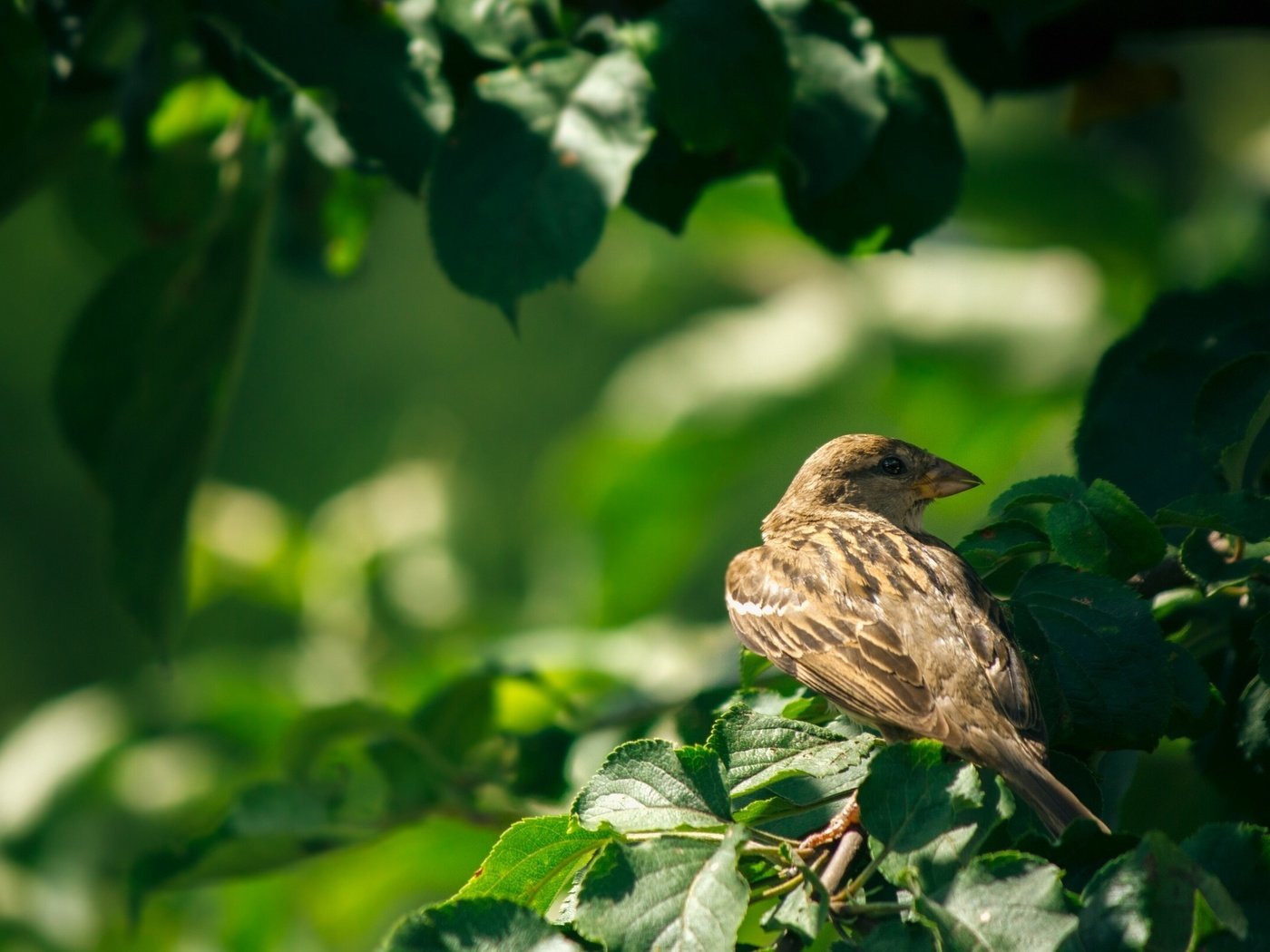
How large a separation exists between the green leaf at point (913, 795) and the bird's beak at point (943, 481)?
1.69 metres

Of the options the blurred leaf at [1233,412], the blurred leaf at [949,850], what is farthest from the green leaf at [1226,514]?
the blurred leaf at [949,850]

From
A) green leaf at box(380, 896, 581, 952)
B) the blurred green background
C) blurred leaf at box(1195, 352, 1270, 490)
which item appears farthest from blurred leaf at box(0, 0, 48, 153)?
blurred leaf at box(1195, 352, 1270, 490)

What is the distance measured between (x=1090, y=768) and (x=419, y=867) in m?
1.97

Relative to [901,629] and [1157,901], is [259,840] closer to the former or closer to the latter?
[901,629]

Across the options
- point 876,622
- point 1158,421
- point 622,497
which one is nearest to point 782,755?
point 876,622

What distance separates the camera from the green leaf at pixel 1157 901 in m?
1.44

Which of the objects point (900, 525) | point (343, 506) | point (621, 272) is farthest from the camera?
point (621, 272)

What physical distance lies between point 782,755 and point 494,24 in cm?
129

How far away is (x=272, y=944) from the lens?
3779 millimetres

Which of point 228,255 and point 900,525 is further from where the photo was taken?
point 900,525

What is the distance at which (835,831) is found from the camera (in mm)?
1943

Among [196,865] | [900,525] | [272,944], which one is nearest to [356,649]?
[272,944]

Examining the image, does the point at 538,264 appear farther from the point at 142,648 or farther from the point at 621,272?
the point at 142,648

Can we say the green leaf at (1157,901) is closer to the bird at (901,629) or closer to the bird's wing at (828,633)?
the bird at (901,629)
